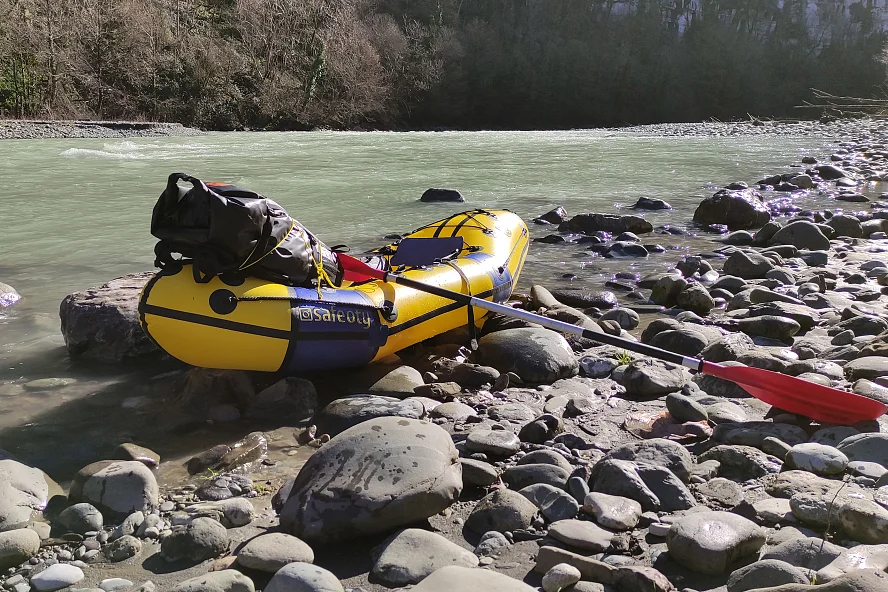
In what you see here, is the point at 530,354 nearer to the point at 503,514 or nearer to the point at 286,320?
the point at 286,320

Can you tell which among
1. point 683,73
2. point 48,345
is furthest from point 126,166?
point 683,73

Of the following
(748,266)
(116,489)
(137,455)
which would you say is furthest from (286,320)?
(748,266)

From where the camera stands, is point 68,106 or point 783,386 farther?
point 68,106

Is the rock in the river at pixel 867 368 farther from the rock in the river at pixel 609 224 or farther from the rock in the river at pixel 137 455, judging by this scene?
the rock in the river at pixel 609 224

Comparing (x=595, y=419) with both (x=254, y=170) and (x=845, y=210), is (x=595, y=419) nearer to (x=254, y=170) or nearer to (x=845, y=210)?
(x=845, y=210)

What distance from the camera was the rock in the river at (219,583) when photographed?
71.6 inches

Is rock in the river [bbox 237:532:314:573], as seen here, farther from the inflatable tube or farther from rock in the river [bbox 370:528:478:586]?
the inflatable tube

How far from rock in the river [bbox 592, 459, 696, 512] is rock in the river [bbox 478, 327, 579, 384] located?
47.9 inches

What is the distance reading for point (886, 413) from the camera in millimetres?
2770

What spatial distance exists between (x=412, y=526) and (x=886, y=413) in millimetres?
1801

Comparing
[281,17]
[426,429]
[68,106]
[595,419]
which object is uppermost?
[281,17]

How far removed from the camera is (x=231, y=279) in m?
3.25

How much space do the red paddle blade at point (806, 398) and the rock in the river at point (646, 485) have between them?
0.79 metres

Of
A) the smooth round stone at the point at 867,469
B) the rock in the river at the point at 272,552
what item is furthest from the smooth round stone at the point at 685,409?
the rock in the river at the point at 272,552
